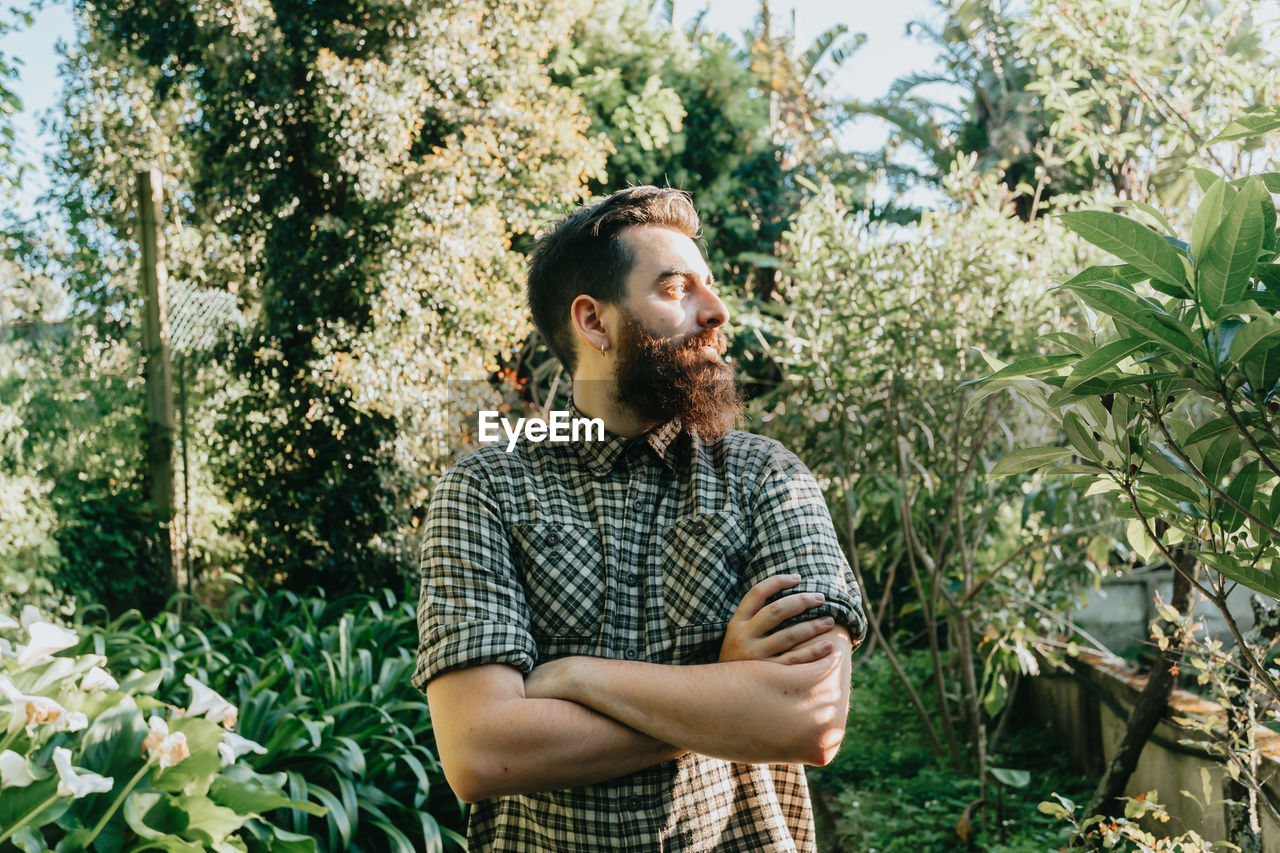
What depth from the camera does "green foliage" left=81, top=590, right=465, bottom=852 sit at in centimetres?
254

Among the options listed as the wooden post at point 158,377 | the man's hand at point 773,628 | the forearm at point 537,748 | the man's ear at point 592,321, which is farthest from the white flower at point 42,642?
the wooden post at point 158,377

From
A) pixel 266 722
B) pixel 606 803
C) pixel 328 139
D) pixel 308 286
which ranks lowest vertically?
pixel 266 722

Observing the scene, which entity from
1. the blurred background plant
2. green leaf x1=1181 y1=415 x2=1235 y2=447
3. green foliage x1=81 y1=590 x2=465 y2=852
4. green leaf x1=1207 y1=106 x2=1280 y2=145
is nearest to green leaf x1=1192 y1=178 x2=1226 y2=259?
green leaf x1=1207 y1=106 x2=1280 y2=145

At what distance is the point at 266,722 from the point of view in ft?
9.12

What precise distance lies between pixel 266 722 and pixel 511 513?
5.66 feet

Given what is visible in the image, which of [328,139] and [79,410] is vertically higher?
[328,139]

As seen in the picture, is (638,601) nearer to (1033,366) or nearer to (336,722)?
(1033,366)

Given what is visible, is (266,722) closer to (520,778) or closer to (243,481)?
(520,778)

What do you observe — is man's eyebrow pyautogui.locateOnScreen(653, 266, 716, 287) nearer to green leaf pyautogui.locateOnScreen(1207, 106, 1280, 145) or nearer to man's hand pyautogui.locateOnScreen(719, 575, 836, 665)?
man's hand pyautogui.locateOnScreen(719, 575, 836, 665)

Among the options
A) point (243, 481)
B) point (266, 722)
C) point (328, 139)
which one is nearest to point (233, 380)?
point (243, 481)

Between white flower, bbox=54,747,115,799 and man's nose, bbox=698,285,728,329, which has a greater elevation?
man's nose, bbox=698,285,728,329

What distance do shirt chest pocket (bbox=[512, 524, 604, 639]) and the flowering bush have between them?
712 millimetres

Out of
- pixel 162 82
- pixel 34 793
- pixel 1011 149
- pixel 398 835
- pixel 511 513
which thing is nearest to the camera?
pixel 511 513

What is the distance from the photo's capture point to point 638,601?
1480mm
